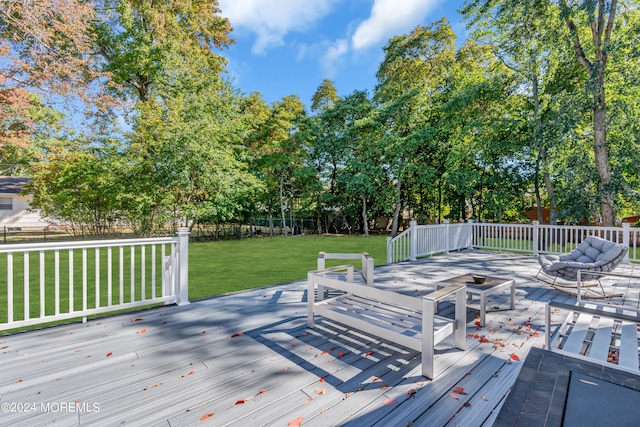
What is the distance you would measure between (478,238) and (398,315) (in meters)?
8.16

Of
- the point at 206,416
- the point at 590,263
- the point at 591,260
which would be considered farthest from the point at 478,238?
the point at 206,416

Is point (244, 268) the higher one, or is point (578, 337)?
point (578, 337)

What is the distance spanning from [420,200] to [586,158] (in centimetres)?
960

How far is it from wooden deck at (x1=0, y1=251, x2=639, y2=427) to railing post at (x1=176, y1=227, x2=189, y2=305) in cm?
23

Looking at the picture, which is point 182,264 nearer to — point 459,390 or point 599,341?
point 459,390

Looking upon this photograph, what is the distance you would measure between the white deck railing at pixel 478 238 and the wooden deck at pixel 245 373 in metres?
4.08

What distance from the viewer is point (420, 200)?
19.5 m

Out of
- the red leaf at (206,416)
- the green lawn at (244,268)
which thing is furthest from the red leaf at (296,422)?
the green lawn at (244,268)

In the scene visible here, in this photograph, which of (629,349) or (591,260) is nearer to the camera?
(629,349)

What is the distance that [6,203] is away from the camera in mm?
18438

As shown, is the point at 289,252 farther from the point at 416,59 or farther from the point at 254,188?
the point at 416,59

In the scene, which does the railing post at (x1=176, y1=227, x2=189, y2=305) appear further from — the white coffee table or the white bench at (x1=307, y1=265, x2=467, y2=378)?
the white coffee table

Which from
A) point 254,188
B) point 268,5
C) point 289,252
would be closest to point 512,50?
point 268,5

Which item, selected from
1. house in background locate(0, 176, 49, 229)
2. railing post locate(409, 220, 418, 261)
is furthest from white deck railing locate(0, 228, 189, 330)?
house in background locate(0, 176, 49, 229)
